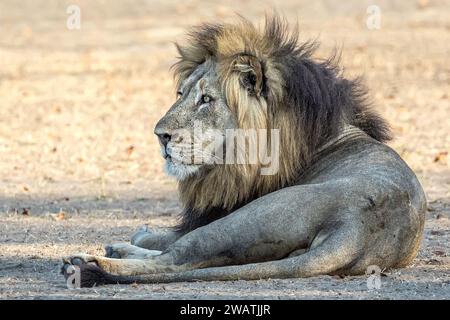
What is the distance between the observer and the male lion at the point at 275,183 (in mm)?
6012

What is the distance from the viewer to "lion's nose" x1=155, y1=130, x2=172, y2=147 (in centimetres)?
648

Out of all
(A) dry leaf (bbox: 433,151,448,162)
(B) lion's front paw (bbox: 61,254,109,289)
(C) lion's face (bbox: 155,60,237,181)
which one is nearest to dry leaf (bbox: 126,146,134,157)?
(A) dry leaf (bbox: 433,151,448,162)

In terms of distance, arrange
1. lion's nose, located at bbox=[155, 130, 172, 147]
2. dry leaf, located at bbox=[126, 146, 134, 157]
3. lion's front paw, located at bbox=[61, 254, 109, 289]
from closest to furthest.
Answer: lion's front paw, located at bbox=[61, 254, 109, 289] → lion's nose, located at bbox=[155, 130, 172, 147] → dry leaf, located at bbox=[126, 146, 134, 157]

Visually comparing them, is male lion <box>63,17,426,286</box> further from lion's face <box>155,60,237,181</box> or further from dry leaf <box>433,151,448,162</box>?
dry leaf <box>433,151,448,162</box>

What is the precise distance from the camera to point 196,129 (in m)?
6.54

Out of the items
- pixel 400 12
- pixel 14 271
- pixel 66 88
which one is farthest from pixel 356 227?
pixel 400 12

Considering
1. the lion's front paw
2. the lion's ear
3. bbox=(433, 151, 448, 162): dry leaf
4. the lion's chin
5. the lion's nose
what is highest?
the lion's ear

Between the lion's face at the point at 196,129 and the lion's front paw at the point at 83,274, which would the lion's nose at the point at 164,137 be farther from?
the lion's front paw at the point at 83,274

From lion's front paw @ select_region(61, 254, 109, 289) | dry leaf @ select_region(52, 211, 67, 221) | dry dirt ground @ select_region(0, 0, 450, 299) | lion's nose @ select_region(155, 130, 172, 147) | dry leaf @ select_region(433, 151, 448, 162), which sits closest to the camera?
lion's front paw @ select_region(61, 254, 109, 289)

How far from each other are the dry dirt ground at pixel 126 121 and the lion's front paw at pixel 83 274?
85 millimetres

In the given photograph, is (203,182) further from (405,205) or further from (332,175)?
(405,205)

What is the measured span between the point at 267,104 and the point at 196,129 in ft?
1.44

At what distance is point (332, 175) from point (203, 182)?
2.45 ft

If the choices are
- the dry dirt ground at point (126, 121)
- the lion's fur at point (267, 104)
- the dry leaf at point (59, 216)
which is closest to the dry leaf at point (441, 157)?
the dry dirt ground at point (126, 121)
